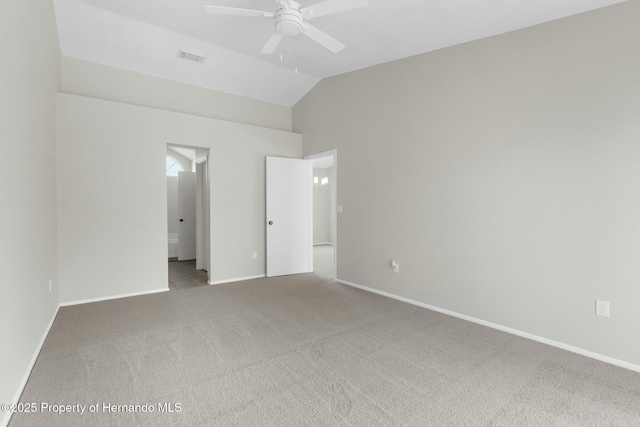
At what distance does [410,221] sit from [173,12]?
3423 millimetres

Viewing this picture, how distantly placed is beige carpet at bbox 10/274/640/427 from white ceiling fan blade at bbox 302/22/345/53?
2.58 metres

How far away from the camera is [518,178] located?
2969 mm

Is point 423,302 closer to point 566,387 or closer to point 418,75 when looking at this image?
point 566,387

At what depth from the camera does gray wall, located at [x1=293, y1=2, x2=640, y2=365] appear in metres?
2.46

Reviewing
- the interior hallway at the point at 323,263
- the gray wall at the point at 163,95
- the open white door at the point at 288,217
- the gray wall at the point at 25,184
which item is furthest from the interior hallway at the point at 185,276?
the gray wall at the point at 163,95

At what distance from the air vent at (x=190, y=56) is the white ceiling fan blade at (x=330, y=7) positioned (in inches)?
93.9

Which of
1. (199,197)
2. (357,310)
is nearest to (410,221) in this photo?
(357,310)

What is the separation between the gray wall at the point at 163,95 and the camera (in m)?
4.12

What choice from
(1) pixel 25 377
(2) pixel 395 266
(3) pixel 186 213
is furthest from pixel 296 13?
(3) pixel 186 213

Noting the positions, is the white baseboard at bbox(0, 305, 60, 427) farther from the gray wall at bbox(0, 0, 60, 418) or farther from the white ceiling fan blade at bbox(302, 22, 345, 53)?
the white ceiling fan blade at bbox(302, 22, 345, 53)

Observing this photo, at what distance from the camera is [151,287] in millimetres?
4320

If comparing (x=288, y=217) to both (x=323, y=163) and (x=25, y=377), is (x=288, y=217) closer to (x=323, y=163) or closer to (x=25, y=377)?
(x=25, y=377)

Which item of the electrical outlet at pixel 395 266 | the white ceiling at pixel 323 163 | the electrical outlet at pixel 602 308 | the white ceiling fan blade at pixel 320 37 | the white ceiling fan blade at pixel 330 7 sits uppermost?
the white ceiling fan blade at pixel 330 7

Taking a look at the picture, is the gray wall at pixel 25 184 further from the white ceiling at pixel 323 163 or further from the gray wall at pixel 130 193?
the white ceiling at pixel 323 163
